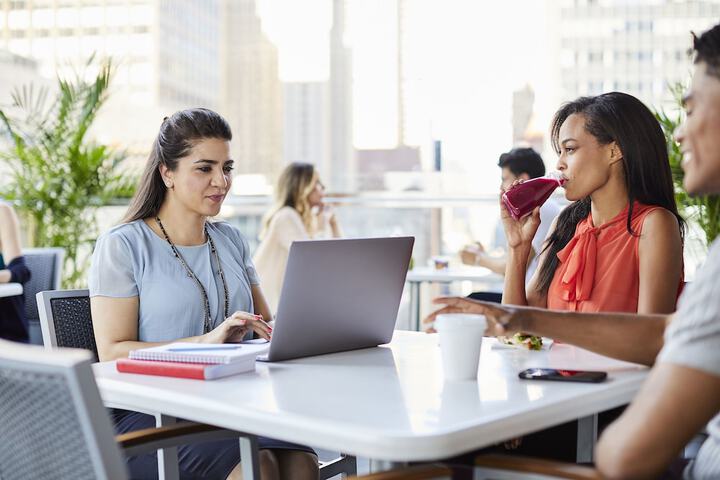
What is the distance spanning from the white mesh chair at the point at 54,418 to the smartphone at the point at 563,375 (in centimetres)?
74

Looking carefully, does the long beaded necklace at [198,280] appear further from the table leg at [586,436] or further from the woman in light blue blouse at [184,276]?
the table leg at [586,436]

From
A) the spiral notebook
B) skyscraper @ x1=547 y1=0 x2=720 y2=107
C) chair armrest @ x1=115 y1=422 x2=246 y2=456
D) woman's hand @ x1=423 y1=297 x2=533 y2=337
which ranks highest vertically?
skyscraper @ x1=547 y1=0 x2=720 y2=107

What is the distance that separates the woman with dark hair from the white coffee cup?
711mm

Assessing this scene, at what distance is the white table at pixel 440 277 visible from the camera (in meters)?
4.64

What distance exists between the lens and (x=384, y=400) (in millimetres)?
1404

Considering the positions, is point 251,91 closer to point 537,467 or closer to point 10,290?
point 10,290

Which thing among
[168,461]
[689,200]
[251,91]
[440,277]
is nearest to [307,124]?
[251,91]

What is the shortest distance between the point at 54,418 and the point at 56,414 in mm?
12

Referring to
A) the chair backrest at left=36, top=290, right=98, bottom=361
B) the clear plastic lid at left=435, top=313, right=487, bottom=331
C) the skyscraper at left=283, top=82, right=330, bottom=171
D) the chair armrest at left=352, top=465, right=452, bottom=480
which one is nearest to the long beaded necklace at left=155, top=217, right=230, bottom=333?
the chair backrest at left=36, top=290, right=98, bottom=361

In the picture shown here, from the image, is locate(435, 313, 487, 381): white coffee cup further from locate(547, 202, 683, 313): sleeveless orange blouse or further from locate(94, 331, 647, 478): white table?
locate(547, 202, 683, 313): sleeveless orange blouse

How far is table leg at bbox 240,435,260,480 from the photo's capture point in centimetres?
164

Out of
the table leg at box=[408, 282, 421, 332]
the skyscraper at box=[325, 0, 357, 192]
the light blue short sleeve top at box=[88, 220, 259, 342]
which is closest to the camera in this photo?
the light blue short sleeve top at box=[88, 220, 259, 342]

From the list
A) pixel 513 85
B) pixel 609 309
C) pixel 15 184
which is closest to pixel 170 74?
pixel 15 184

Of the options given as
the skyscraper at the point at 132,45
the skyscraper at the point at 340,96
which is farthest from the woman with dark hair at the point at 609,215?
the skyscraper at the point at 132,45
